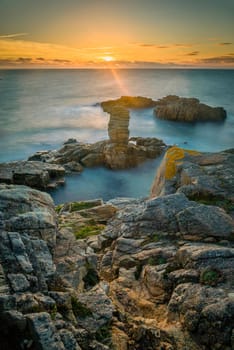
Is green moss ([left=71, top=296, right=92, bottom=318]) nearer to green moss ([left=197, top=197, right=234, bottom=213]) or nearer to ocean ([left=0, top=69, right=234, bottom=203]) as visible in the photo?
green moss ([left=197, top=197, right=234, bottom=213])

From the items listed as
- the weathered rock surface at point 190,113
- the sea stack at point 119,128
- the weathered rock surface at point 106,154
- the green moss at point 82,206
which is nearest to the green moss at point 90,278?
the green moss at point 82,206

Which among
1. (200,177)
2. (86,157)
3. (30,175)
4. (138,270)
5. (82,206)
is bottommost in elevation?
(30,175)

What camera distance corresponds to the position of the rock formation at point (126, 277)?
671 cm

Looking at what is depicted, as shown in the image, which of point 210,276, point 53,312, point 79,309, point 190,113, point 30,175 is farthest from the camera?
point 190,113

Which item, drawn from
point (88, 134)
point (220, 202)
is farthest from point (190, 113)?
point (220, 202)

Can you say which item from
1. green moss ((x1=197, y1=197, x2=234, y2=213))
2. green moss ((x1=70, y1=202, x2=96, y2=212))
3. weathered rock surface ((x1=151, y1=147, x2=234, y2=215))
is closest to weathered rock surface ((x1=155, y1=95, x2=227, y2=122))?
green moss ((x1=70, y1=202, x2=96, y2=212))

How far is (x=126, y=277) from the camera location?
10.4 metres

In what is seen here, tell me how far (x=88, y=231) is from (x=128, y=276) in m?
7.15

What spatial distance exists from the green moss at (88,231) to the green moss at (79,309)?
8.40 metres

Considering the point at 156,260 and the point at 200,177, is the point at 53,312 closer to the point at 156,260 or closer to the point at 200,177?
the point at 156,260

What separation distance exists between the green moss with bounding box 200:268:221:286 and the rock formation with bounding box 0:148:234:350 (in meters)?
0.03

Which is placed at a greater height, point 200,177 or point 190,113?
point 190,113

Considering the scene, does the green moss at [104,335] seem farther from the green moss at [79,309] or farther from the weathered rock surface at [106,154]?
the weathered rock surface at [106,154]

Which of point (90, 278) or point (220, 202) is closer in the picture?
point (90, 278)
